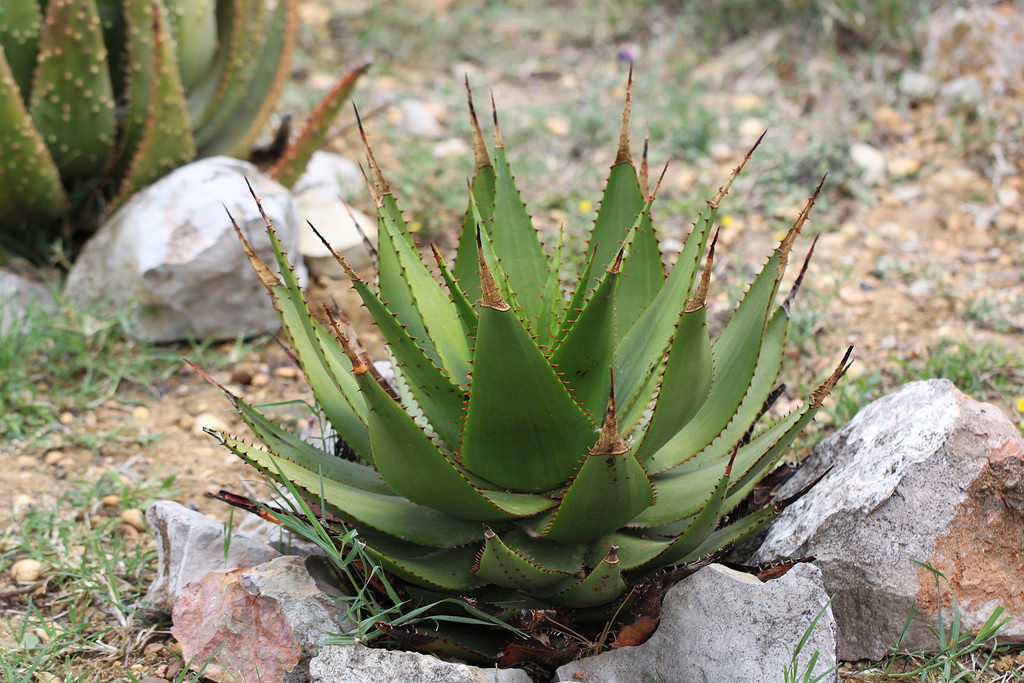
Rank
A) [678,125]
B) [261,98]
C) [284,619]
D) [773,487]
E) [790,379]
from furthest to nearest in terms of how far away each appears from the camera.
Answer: [678,125] < [261,98] < [790,379] < [773,487] < [284,619]

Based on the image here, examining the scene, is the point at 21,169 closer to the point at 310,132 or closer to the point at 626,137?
the point at 310,132

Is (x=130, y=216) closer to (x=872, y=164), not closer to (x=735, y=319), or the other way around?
(x=735, y=319)

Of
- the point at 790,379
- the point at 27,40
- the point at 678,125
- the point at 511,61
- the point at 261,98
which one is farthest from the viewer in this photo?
the point at 511,61

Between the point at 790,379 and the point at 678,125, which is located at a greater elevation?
the point at 678,125

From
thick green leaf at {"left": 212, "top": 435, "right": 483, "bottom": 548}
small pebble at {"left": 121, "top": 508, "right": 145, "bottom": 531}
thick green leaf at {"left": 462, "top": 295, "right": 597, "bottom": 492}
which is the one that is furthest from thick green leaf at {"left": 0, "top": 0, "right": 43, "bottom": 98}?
thick green leaf at {"left": 462, "top": 295, "right": 597, "bottom": 492}

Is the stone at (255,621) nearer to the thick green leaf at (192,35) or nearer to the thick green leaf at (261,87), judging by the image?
the thick green leaf at (261,87)

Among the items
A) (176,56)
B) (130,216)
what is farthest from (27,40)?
(130,216)

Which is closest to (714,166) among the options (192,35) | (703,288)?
(192,35)
